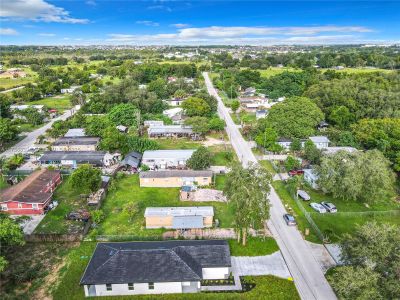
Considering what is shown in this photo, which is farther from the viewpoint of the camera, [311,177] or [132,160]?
[132,160]

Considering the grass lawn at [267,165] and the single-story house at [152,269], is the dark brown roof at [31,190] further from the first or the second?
the grass lawn at [267,165]

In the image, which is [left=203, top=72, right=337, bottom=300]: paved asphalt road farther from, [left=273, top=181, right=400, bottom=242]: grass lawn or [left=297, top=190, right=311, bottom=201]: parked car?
[left=297, top=190, right=311, bottom=201]: parked car

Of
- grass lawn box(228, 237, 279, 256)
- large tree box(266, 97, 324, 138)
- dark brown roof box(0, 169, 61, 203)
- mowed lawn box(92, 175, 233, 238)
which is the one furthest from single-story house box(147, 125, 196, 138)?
grass lawn box(228, 237, 279, 256)

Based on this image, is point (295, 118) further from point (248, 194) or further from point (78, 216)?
point (78, 216)

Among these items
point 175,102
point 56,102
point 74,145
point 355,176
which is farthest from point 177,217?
point 56,102

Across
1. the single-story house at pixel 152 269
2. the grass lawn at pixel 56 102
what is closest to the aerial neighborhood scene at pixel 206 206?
the single-story house at pixel 152 269

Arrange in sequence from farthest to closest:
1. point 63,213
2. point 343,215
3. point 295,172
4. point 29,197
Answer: point 295,172 < point 29,197 < point 63,213 < point 343,215
